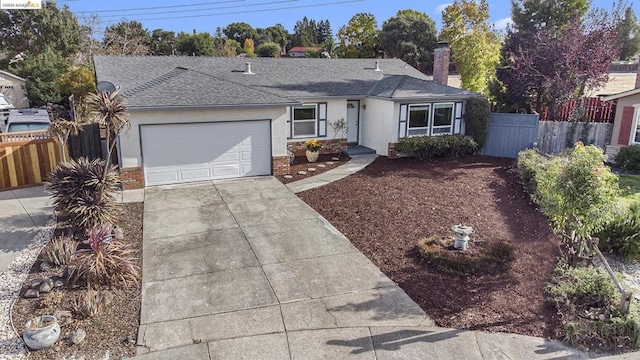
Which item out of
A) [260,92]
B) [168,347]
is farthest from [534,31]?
[168,347]

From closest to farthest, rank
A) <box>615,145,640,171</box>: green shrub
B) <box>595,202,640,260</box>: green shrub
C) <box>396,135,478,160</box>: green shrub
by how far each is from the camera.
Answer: <box>595,202,640,260</box>: green shrub, <box>615,145,640,171</box>: green shrub, <box>396,135,478,160</box>: green shrub

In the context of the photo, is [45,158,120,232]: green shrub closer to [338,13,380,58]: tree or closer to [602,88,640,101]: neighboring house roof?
[602,88,640,101]: neighboring house roof

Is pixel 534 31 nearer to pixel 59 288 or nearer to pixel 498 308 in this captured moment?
pixel 498 308

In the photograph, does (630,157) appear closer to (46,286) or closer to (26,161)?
(46,286)

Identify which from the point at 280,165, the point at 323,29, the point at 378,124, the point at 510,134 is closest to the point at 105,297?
the point at 280,165

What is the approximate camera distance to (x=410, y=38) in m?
44.9

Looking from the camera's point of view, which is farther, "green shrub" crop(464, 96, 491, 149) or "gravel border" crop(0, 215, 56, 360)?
"green shrub" crop(464, 96, 491, 149)

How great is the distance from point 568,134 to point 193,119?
14700 millimetres

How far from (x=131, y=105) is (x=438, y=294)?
9.79 metres

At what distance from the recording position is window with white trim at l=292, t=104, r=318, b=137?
17.5 meters

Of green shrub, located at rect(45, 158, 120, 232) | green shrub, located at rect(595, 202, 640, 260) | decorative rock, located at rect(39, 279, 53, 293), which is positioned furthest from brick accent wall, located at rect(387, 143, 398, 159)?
decorative rock, located at rect(39, 279, 53, 293)

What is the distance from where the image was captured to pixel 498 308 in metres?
6.79

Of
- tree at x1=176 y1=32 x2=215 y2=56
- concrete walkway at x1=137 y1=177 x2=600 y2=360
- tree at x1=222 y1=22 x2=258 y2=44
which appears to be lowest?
concrete walkway at x1=137 y1=177 x2=600 y2=360

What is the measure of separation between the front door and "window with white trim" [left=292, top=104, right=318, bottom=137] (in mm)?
1839
